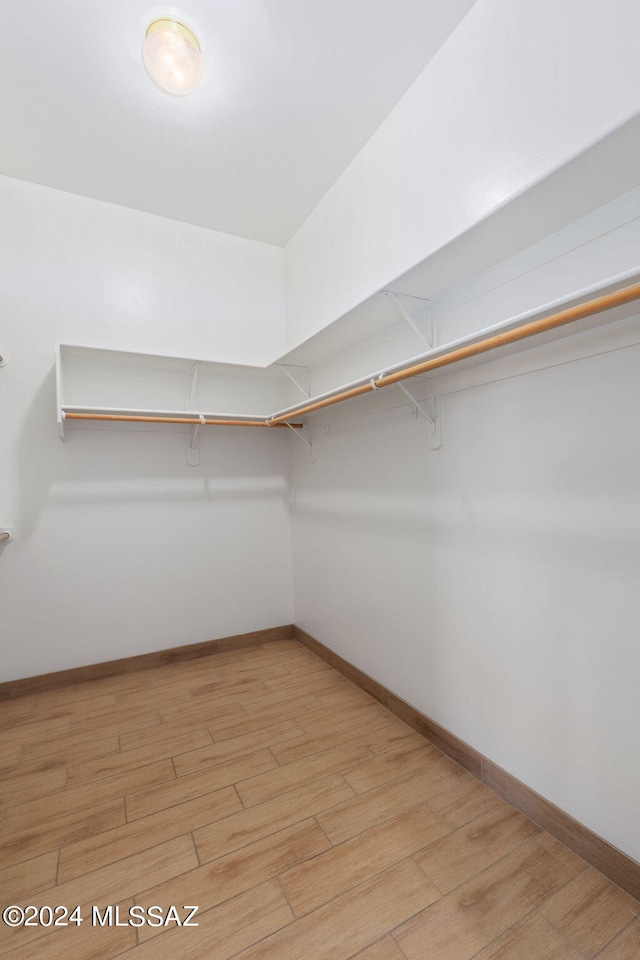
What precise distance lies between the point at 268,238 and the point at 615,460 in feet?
8.79

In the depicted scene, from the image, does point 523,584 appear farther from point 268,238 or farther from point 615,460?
point 268,238

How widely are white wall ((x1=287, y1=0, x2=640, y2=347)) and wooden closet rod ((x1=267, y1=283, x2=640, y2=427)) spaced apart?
12.5 inches

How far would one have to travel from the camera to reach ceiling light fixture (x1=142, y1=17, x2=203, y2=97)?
1562 mm

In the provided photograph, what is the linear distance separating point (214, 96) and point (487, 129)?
46.6 inches

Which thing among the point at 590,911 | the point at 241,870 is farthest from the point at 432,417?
the point at 241,870

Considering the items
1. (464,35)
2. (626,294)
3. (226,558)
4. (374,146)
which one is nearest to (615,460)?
(626,294)

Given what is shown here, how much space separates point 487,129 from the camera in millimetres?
1531

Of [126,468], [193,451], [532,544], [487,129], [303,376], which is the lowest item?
[532,544]

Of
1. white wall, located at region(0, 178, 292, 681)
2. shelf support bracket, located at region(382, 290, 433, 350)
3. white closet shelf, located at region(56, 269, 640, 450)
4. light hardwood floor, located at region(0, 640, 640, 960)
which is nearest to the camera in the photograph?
light hardwood floor, located at region(0, 640, 640, 960)

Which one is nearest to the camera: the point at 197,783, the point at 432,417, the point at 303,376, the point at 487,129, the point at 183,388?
the point at 487,129

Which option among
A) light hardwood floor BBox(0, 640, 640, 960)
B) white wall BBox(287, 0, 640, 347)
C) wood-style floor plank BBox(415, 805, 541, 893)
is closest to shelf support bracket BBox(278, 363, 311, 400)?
white wall BBox(287, 0, 640, 347)

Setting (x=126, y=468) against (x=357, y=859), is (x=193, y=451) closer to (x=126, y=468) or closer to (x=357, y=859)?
(x=126, y=468)

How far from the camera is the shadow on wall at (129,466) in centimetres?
239

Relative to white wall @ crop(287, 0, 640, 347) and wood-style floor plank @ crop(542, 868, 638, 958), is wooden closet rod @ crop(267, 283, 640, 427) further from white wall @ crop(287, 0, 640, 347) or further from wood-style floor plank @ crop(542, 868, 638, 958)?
wood-style floor plank @ crop(542, 868, 638, 958)
